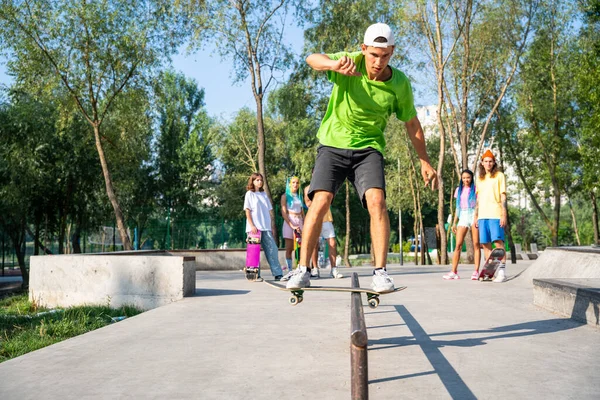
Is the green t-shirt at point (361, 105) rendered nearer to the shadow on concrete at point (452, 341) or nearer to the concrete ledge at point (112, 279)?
the shadow on concrete at point (452, 341)

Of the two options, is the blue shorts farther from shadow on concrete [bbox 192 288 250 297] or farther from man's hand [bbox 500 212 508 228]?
shadow on concrete [bbox 192 288 250 297]

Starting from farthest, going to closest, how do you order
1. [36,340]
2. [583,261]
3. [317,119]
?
[317,119], [583,261], [36,340]

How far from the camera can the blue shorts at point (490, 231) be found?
9758 mm

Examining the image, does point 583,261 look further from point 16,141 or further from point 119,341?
point 16,141

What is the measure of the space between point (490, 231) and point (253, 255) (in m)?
4.09

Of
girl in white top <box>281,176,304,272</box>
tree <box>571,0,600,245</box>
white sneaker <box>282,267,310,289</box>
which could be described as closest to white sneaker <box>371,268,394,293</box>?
white sneaker <box>282,267,310,289</box>

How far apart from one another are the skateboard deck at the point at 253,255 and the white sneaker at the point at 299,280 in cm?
603

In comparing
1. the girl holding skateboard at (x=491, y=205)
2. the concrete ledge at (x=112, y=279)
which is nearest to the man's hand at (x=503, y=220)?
the girl holding skateboard at (x=491, y=205)

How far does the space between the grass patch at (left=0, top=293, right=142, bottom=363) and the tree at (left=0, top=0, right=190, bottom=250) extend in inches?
523

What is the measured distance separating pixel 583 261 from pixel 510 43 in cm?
2149

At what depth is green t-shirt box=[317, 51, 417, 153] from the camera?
4918 mm

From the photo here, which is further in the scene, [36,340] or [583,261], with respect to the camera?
[583,261]

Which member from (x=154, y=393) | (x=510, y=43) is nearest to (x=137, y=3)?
(x=510, y=43)

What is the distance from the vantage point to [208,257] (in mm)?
18281
